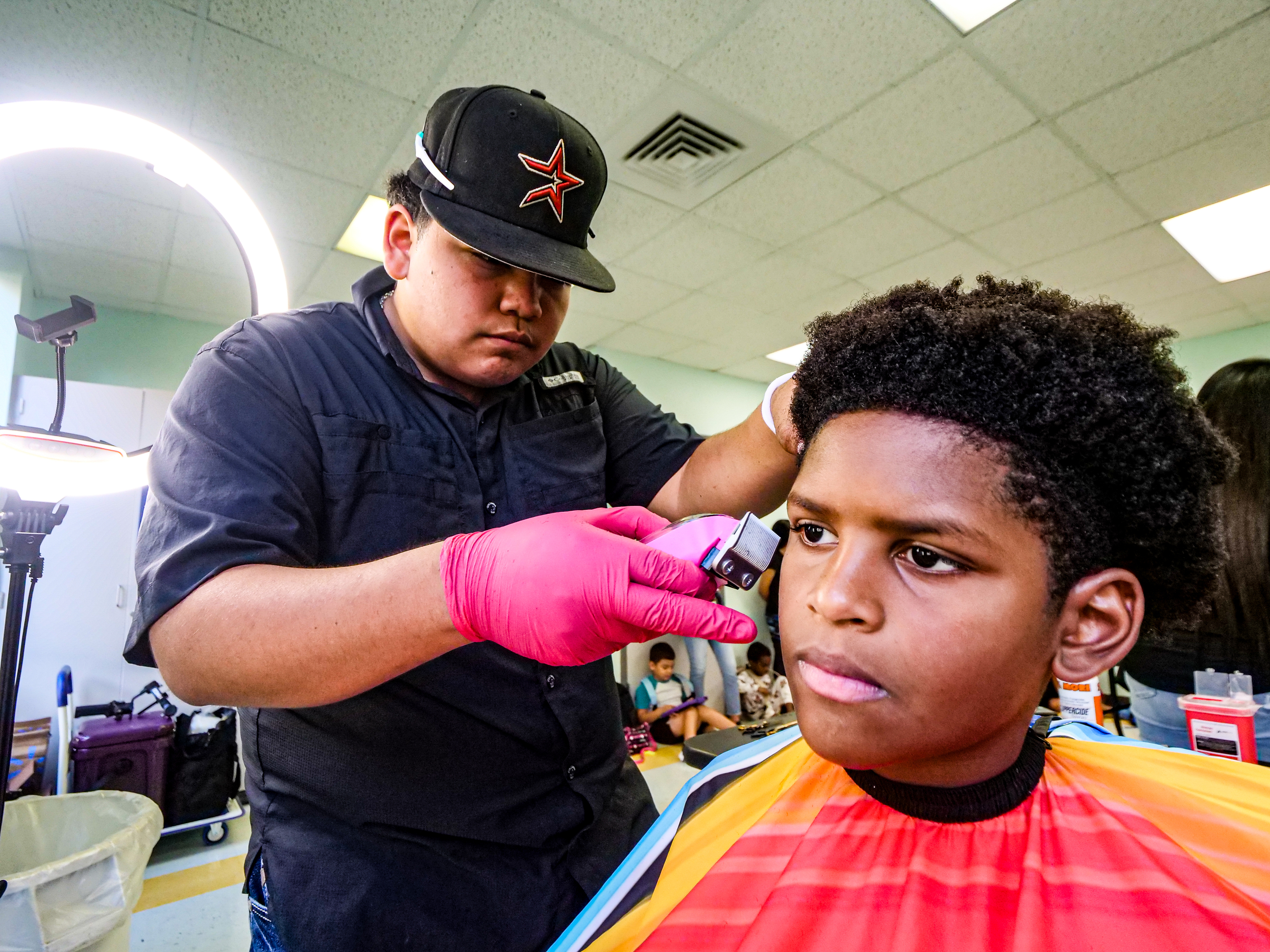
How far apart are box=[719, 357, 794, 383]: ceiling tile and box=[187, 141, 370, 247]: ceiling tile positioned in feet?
12.5

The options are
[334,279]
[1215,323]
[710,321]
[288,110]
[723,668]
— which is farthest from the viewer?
[723,668]

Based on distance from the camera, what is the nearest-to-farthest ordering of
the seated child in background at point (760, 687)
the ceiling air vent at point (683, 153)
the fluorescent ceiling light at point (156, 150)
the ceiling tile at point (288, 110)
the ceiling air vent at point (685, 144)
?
the fluorescent ceiling light at point (156, 150) → the ceiling tile at point (288, 110) → the ceiling air vent at point (685, 144) → the ceiling air vent at point (683, 153) → the seated child in background at point (760, 687)

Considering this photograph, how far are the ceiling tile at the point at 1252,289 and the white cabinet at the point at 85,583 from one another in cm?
690

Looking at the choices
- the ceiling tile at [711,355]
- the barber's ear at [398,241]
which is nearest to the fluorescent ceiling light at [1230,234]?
the ceiling tile at [711,355]

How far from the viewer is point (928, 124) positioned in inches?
109

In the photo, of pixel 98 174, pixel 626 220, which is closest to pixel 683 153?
pixel 626 220

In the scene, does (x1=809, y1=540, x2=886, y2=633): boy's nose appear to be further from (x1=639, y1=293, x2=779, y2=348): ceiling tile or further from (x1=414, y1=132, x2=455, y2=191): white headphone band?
(x1=639, y1=293, x2=779, y2=348): ceiling tile

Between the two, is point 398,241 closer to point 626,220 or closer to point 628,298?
point 626,220

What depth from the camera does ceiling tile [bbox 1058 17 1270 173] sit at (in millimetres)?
2414

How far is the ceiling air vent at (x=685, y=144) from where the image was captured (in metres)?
2.63

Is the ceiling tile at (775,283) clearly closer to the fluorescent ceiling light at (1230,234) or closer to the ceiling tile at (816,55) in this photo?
the ceiling tile at (816,55)

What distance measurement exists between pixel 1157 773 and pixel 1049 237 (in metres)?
3.78

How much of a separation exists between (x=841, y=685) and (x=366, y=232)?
3.77 metres

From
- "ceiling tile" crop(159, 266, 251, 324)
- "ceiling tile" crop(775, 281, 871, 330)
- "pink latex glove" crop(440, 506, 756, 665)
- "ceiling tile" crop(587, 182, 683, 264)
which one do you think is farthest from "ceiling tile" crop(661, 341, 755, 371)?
"pink latex glove" crop(440, 506, 756, 665)
